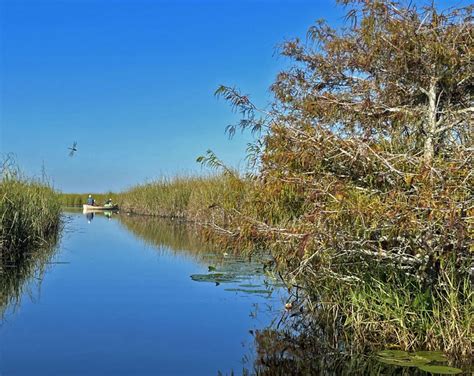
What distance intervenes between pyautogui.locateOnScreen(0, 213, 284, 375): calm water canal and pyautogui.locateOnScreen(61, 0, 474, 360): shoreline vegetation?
4.12ft

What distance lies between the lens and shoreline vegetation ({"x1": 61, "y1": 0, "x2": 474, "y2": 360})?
5.01 m

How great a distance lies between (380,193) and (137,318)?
395 centimetres

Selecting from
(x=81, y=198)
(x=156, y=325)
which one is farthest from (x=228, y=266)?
(x=81, y=198)

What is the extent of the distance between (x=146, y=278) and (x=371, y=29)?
6952mm

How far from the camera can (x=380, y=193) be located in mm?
5457

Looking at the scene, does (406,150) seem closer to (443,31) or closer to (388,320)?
(443,31)

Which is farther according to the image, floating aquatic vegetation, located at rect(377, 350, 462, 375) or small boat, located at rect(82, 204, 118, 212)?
small boat, located at rect(82, 204, 118, 212)

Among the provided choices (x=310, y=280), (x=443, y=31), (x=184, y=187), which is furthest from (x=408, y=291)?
(x=184, y=187)

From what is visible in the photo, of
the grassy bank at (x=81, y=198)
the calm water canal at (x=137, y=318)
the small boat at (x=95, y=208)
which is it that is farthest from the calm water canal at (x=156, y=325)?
the grassy bank at (x=81, y=198)

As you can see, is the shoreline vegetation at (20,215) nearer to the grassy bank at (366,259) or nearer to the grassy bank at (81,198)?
the grassy bank at (366,259)

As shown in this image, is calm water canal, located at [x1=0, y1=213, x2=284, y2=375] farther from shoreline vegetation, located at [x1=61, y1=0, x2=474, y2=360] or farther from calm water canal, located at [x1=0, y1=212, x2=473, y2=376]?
shoreline vegetation, located at [x1=61, y1=0, x2=474, y2=360]

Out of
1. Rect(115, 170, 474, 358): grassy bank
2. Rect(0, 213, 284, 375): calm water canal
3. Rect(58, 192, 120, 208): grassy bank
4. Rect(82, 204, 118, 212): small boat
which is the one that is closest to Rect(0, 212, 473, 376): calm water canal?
Rect(0, 213, 284, 375): calm water canal

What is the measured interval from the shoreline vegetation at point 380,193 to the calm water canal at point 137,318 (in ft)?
4.12

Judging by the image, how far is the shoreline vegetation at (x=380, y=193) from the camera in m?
5.01
